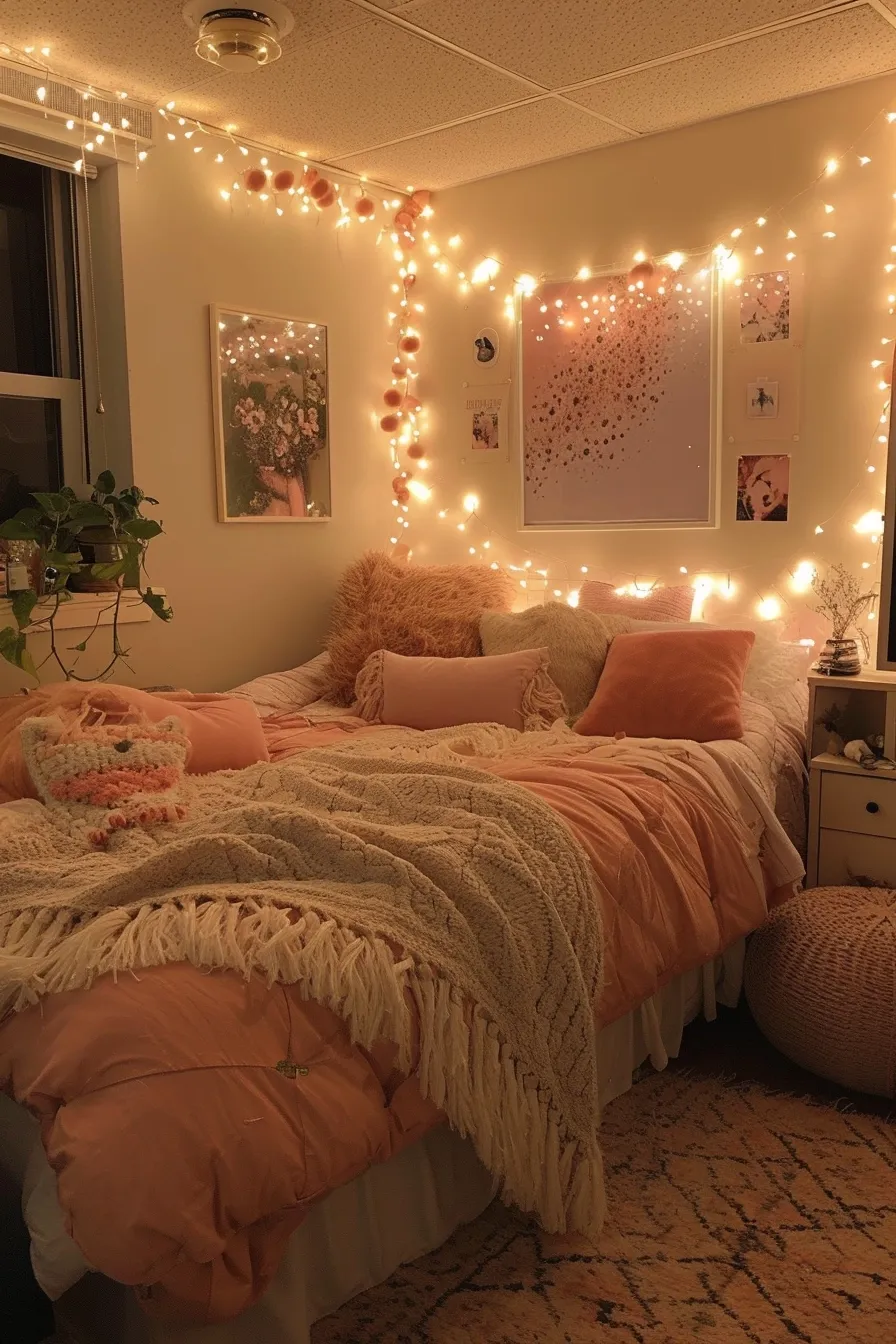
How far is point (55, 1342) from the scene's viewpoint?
5.18ft

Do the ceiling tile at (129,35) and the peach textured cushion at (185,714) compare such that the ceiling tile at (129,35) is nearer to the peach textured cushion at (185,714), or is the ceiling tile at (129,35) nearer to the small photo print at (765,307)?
the small photo print at (765,307)

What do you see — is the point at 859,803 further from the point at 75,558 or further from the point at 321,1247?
the point at 75,558

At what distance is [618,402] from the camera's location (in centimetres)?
350

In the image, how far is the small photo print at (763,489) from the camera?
10.5 feet

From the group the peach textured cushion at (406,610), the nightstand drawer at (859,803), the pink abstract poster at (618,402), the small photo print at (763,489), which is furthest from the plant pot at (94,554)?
the nightstand drawer at (859,803)

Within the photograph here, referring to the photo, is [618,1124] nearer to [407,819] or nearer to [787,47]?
[407,819]

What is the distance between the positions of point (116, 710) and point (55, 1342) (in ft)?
4.00

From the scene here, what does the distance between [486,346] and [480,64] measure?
1092 mm

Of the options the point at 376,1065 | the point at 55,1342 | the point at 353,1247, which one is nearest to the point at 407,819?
the point at 376,1065

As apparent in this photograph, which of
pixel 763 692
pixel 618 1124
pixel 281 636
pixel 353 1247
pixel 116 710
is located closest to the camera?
pixel 353 1247

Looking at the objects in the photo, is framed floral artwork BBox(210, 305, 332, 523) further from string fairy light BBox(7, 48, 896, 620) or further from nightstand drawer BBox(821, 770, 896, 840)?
nightstand drawer BBox(821, 770, 896, 840)

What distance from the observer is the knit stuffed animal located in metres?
1.99

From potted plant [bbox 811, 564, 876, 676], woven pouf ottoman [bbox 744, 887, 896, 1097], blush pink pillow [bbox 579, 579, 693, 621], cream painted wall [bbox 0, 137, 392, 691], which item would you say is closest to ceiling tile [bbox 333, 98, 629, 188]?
cream painted wall [bbox 0, 137, 392, 691]

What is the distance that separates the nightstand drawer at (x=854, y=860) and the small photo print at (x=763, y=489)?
39.1 inches
